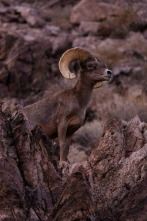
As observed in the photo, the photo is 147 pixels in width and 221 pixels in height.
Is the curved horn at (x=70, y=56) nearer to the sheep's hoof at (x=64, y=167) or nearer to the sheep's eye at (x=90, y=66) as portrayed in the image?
the sheep's eye at (x=90, y=66)

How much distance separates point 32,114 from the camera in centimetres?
1100

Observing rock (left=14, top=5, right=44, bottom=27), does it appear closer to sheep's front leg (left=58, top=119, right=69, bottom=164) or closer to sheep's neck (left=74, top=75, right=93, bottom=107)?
sheep's neck (left=74, top=75, right=93, bottom=107)

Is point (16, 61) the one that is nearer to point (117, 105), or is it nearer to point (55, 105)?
point (117, 105)

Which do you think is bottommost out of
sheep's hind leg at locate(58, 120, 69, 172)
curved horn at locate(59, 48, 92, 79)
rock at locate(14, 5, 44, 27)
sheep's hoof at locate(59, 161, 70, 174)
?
rock at locate(14, 5, 44, 27)

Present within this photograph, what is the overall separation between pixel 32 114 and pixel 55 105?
0.45m

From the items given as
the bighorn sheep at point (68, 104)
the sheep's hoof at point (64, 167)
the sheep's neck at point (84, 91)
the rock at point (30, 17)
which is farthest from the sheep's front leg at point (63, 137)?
the rock at point (30, 17)

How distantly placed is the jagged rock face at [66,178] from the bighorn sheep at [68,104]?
3.97 m

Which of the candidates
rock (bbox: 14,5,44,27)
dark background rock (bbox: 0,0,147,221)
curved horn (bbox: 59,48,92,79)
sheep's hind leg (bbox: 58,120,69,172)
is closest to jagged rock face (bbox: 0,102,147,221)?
dark background rock (bbox: 0,0,147,221)

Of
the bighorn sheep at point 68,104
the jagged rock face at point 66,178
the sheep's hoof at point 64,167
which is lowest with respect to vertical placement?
the bighorn sheep at point 68,104

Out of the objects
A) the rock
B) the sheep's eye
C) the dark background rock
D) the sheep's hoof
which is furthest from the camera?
the rock

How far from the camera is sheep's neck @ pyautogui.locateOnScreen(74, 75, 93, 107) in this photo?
11.1 m

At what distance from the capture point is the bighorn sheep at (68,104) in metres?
10.9

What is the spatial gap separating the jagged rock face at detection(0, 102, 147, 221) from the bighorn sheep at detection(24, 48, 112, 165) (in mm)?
3967

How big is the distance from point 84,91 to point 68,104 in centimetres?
43
